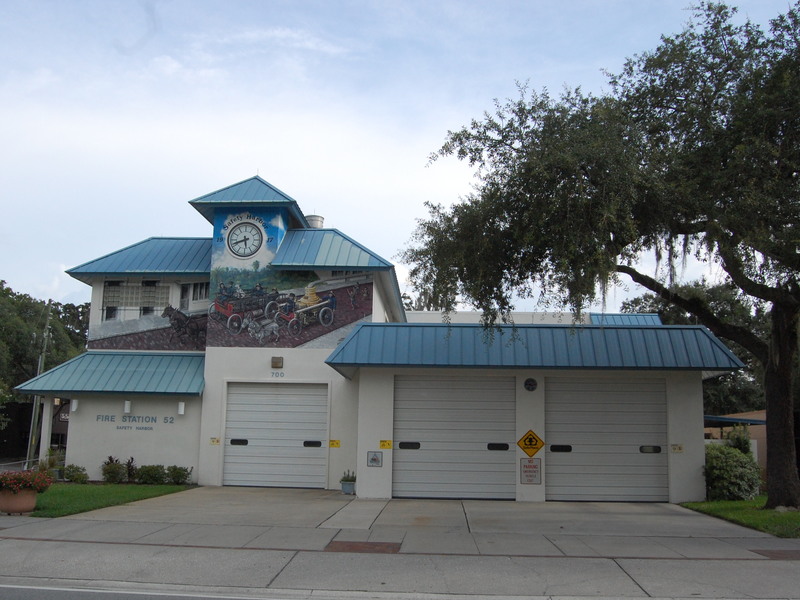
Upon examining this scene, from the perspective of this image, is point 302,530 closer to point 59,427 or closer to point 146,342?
point 146,342

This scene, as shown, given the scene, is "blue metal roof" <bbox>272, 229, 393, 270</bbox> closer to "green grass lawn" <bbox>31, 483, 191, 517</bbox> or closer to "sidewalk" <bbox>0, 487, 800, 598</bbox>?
"green grass lawn" <bbox>31, 483, 191, 517</bbox>

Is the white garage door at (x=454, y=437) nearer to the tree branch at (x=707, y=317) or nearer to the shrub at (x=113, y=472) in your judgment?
the tree branch at (x=707, y=317)

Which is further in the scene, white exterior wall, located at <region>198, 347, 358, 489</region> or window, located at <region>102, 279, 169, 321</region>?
window, located at <region>102, 279, 169, 321</region>

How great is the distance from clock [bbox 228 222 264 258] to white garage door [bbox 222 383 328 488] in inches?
150

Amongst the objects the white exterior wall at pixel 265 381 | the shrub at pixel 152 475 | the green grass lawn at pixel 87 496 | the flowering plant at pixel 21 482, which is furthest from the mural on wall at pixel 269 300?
the flowering plant at pixel 21 482

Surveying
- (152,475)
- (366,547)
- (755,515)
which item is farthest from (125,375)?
(755,515)

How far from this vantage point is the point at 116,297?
2172 centimetres

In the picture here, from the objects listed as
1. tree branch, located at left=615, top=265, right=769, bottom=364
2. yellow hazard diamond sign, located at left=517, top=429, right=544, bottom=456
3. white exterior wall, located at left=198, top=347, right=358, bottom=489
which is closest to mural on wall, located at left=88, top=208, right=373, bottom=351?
white exterior wall, located at left=198, top=347, right=358, bottom=489

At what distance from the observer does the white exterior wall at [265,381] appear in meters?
19.8

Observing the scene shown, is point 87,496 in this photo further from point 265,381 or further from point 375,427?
Result: point 375,427

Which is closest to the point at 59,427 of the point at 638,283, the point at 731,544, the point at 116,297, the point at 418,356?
the point at 116,297

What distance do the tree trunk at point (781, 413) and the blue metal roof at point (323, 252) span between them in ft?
32.9

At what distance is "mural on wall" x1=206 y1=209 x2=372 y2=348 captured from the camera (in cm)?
2023

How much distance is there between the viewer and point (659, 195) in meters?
11.9
